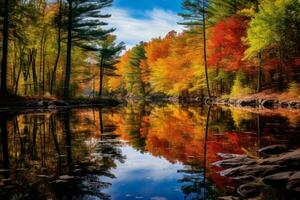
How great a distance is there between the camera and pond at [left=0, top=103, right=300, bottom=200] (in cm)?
630

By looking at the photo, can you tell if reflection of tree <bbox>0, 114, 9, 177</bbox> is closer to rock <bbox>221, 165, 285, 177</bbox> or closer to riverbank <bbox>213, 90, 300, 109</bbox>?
rock <bbox>221, 165, 285, 177</bbox>

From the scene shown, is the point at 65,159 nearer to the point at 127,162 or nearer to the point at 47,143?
the point at 127,162

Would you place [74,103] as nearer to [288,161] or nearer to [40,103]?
[40,103]

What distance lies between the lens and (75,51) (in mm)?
41094

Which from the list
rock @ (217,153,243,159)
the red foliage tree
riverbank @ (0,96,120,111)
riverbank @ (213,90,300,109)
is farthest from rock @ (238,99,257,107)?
rock @ (217,153,243,159)

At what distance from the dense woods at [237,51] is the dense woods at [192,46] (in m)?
0.07

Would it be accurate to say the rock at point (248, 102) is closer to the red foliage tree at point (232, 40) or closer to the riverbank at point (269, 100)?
the riverbank at point (269, 100)

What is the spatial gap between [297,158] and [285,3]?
87.1ft

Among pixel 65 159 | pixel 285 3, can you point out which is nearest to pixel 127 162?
pixel 65 159

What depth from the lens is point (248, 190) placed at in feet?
19.7

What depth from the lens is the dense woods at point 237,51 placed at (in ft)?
101

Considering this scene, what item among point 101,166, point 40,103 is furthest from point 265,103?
point 101,166

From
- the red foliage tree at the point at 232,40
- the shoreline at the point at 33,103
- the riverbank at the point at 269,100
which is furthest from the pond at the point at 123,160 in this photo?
the red foliage tree at the point at 232,40

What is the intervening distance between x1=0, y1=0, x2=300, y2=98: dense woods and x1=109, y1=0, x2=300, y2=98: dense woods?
7 centimetres
